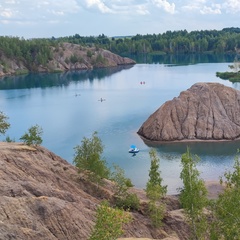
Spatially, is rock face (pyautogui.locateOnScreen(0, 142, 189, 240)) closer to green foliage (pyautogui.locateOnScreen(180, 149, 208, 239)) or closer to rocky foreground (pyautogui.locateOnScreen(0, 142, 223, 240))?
rocky foreground (pyautogui.locateOnScreen(0, 142, 223, 240))

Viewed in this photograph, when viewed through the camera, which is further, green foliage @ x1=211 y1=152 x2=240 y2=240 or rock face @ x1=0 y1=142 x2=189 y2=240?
rock face @ x1=0 y1=142 x2=189 y2=240

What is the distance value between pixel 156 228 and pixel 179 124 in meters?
51.0

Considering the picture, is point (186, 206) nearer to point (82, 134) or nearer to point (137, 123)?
point (82, 134)

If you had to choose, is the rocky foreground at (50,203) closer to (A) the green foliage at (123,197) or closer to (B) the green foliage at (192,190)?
(A) the green foliage at (123,197)

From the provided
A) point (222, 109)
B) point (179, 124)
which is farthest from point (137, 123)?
point (222, 109)

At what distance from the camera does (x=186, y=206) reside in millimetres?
35812

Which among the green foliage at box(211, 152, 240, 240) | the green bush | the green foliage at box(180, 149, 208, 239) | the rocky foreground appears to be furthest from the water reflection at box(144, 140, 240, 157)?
the green foliage at box(211, 152, 240, 240)

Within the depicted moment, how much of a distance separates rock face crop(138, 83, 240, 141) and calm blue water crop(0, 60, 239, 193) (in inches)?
163

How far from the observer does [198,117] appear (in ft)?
309

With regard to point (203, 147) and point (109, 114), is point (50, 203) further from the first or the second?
point (109, 114)

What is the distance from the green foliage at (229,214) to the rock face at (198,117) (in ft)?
192

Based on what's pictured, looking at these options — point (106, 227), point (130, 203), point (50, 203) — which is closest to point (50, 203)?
point (50, 203)

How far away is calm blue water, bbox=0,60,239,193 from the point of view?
246 feet

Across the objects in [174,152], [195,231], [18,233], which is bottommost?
[174,152]
